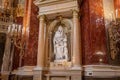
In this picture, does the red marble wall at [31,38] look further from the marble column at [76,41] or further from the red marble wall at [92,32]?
the red marble wall at [92,32]

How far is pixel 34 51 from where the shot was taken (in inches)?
201

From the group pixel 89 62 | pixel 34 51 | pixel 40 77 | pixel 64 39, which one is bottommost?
pixel 40 77

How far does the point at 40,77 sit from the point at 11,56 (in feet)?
6.59

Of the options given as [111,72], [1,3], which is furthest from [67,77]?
[1,3]

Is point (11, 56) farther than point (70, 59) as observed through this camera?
Yes

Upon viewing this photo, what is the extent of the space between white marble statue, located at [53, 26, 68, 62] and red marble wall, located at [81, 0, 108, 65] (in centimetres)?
60

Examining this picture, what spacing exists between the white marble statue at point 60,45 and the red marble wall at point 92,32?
1.96ft

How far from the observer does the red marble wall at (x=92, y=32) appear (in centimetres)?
425

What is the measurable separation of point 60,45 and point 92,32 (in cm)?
112

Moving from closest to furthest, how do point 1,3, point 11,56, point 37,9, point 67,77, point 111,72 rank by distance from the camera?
point 111,72
point 67,77
point 37,9
point 11,56
point 1,3

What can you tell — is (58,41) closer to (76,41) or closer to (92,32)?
(76,41)

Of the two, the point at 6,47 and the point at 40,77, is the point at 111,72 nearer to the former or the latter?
the point at 40,77

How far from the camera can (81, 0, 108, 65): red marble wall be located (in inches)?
167

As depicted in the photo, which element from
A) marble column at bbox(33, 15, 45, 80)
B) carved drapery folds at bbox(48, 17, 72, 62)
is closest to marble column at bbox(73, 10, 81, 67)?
carved drapery folds at bbox(48, 17, 72, 62)
